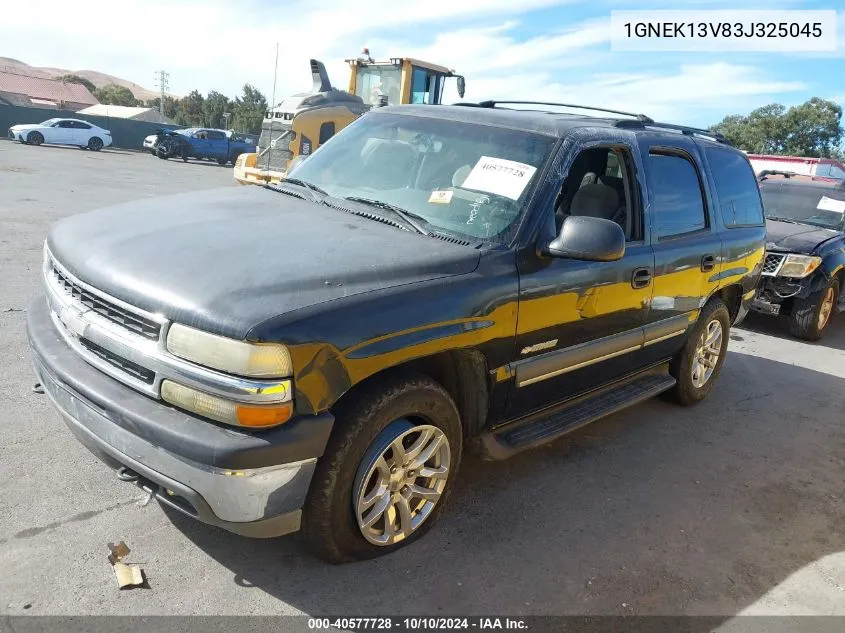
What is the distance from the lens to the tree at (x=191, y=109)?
86.5 meters

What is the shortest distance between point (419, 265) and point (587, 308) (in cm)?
115

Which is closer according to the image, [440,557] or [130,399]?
[130,399]

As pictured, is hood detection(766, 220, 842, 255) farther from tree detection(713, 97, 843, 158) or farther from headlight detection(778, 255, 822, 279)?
tree detection(713, 97, 843, 158)

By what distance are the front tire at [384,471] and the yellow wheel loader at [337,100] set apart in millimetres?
11535

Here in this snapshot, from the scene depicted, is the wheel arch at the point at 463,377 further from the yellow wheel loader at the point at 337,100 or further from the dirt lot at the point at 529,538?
the yellow wheel loader at the point at 337,100

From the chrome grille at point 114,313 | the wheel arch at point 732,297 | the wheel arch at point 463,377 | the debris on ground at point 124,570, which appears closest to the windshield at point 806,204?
the wheel arch at point 732,297

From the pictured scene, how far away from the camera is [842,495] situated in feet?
13.6

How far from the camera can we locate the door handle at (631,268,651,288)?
3891mm

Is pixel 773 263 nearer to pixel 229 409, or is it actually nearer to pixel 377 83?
pixel 229 409

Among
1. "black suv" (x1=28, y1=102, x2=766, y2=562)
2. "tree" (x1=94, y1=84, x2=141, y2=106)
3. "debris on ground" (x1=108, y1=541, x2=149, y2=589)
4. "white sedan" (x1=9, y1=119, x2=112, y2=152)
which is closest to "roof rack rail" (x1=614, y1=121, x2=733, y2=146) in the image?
"black suv" (x1=28, y1=102, x2=766, y2=562)

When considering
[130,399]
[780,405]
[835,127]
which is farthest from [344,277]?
[835,127]

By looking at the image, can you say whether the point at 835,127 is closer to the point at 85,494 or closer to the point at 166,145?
the point at 166,145

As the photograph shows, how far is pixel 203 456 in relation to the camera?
230 cm

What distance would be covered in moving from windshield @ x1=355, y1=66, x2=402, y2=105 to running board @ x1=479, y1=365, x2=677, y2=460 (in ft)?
35.9
